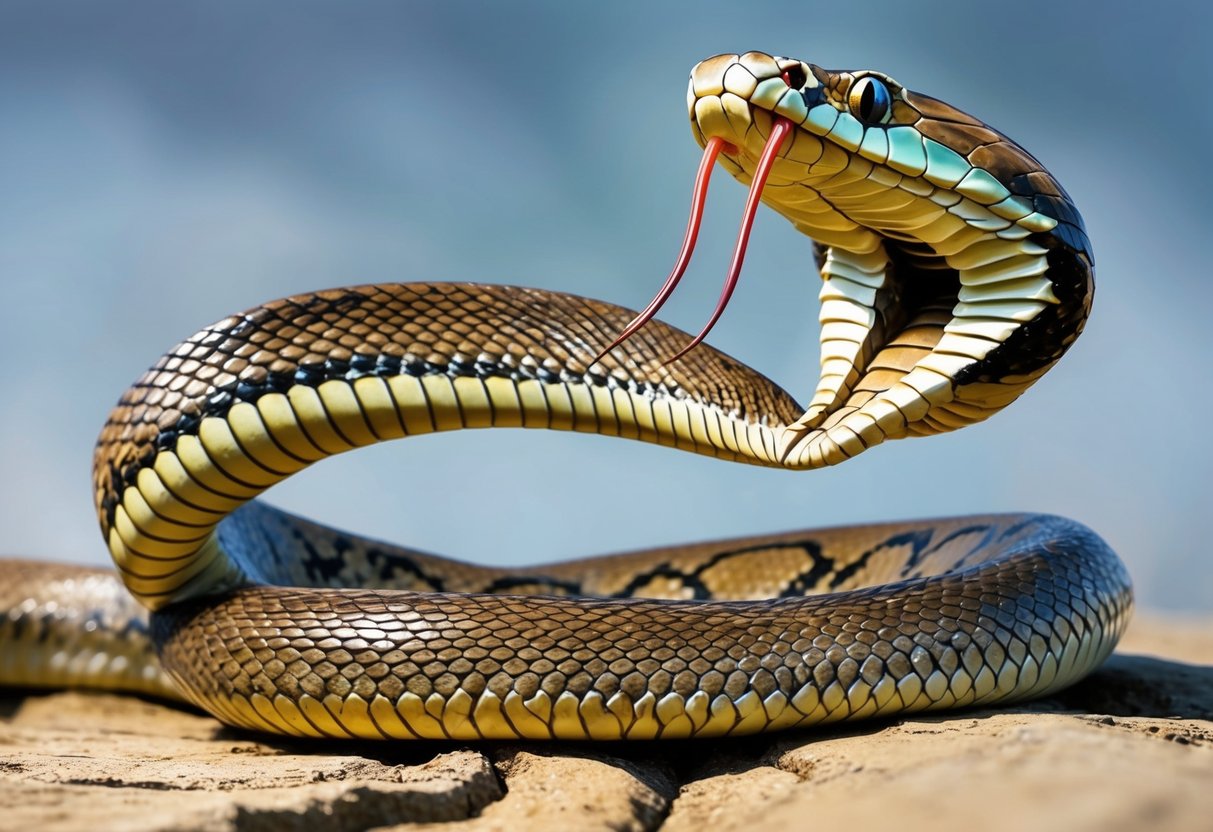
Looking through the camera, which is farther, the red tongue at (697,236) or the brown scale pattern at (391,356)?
the brown scale pattern at (391,356)

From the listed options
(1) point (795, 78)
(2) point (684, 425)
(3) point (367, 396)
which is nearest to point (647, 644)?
(2) point (684, 425)

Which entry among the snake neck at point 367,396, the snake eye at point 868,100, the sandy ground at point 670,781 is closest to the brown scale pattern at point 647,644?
the sandy ground at point 670,781

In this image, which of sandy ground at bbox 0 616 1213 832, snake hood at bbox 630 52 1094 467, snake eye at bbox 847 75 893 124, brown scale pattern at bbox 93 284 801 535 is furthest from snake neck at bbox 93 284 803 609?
snake eye at bbox 847 75 893 124

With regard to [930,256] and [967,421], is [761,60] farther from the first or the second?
[967,421]

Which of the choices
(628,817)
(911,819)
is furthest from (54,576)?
(911,819)

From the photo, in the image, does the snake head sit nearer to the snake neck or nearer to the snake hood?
the snake hood

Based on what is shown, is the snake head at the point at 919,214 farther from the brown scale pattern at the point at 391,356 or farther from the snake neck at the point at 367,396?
the brown scale pattern at the point at 391,356
